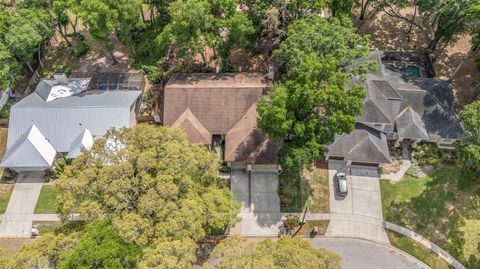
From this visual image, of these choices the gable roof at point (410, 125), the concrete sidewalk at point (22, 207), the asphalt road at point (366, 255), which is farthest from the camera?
the gable roof at point (410, 125)

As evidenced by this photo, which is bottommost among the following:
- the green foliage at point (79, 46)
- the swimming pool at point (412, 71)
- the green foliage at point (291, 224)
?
the green foliage at point (291, 224)

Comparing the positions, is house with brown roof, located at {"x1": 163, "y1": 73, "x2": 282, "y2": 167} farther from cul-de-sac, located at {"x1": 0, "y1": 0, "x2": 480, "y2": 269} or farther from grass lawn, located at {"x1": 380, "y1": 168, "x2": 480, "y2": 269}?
grass lawn, located at {"x1": 380, "y1": 168, "x2": 480, "y2": 269}

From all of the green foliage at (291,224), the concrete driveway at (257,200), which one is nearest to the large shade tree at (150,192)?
the concrete driveway at (257,200)

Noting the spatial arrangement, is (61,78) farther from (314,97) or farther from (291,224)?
(291,224)

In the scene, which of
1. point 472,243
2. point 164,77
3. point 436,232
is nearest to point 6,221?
point 164,77

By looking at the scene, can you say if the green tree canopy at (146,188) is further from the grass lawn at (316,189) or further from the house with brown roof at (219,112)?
the grass lawn at (316,189)
